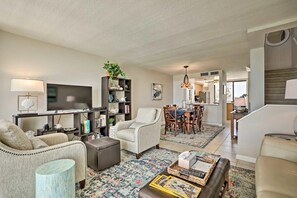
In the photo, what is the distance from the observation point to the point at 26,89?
2.43 metres

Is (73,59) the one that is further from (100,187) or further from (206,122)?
(206,122)

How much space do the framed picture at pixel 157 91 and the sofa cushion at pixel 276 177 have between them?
478 cm

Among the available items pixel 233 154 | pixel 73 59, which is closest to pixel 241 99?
pixel 233 154

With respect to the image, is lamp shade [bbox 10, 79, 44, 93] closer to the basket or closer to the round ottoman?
the round ottoman

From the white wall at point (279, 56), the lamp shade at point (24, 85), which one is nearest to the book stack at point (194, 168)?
the lamp shade at point (24, 85)

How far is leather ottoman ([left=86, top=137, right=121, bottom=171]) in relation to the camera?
2215mm

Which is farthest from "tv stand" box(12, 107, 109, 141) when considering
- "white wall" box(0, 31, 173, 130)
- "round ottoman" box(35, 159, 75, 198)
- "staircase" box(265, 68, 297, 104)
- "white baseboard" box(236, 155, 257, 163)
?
"staircase" box(265, 68, 297, 104)

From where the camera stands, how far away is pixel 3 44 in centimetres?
256

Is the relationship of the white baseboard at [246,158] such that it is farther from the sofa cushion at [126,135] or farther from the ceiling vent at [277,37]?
the ceiling vent at [277,37]

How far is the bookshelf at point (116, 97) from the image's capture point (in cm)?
387

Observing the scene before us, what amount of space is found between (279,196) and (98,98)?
392 cm

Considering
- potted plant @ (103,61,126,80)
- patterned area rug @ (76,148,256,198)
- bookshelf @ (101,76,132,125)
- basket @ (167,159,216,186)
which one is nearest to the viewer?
basket @ (167,159,216,186)

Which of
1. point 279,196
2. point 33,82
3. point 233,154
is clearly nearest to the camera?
point 279,196

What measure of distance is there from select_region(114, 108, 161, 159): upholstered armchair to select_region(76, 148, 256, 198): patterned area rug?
0.23m
